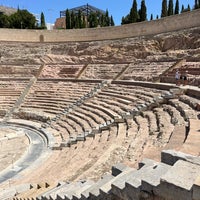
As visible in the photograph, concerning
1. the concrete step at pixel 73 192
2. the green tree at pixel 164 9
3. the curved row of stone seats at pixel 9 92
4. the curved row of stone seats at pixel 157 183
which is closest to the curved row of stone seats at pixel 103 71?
the curved row of stone seats at pixel 9 92

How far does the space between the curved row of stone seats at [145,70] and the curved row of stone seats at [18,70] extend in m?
9.01

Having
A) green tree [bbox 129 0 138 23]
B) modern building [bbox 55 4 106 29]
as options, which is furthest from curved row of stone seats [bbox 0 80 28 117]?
modern building [bbox 55 4 106 29]

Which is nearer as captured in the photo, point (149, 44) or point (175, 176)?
point (175, 176)

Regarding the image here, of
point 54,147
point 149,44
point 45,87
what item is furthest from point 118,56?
point 54,147

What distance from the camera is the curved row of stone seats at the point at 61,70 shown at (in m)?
23.7

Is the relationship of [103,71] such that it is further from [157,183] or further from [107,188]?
[157,183]

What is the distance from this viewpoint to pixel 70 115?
16547mm

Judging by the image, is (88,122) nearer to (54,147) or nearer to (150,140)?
(54,147)

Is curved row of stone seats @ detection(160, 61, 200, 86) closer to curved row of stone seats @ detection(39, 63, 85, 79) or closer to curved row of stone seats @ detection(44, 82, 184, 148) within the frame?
curved row of stone seats @ detection(44, 82, 184, 148)

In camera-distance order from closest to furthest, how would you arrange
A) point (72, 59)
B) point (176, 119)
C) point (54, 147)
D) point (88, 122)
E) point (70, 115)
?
A: point (176, 119), point (54, 147), point (88, 122), point (70, 115), point (72, 59)

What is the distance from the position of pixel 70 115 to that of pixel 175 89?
6641mm

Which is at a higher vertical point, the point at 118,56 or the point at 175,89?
the point at 118,56

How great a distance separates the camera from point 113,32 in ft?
104

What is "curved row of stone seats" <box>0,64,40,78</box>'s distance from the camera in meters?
24.5
